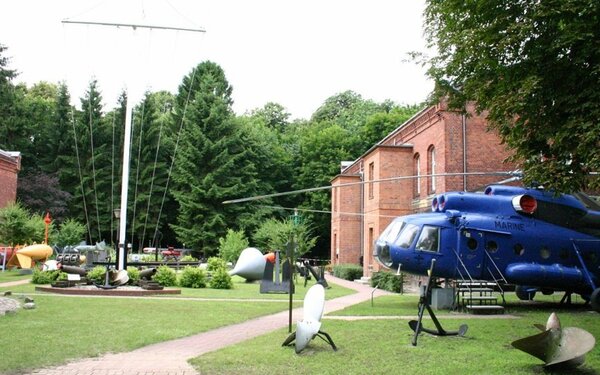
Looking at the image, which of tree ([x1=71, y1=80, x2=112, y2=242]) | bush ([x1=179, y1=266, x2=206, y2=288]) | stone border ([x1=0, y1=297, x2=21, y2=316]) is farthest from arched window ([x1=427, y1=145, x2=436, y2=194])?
tree ([x1=71, y1=80, x2=112, y2=242])

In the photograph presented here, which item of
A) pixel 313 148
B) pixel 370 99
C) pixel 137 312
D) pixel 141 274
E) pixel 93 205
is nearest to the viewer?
pixel 137 312

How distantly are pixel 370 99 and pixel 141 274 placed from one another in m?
55.9

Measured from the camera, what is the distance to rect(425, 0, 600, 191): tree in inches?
380

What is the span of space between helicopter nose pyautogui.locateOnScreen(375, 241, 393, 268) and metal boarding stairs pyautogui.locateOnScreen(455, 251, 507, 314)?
1960 mm

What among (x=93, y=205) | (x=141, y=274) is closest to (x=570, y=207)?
(x=141, y=274)

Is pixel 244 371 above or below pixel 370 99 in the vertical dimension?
below

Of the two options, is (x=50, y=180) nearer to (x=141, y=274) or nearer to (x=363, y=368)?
(x=141, y=274)

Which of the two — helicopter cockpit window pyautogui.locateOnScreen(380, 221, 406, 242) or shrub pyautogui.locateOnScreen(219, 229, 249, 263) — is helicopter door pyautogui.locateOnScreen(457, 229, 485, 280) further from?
shrub pyautogui.locateOnScreen(219, 229, 249, 263)

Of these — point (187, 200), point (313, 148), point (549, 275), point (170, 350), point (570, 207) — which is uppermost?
point (313, 148)

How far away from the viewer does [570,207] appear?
17188 millimetres

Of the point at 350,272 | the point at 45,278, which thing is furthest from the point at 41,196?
the point at 45,278

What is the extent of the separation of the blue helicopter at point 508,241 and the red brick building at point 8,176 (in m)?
34.4

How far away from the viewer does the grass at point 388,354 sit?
7841 mm

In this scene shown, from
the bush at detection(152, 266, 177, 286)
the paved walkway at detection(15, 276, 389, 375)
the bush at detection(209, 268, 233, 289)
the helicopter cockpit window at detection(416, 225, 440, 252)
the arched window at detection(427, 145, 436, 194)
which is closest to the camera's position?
the paved walkway at detection(15, 276, 389, 375)
